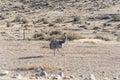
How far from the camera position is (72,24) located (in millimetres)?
50406

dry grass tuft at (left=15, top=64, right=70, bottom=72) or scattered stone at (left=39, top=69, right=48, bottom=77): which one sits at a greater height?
scattered stone at (left=39, top=69, right=48, bottom=77)

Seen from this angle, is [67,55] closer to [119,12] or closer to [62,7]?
[119,12]

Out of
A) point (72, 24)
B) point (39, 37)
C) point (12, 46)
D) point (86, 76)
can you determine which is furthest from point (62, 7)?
point (86, 76)

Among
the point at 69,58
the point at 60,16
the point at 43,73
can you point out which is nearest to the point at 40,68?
the point at 43,73

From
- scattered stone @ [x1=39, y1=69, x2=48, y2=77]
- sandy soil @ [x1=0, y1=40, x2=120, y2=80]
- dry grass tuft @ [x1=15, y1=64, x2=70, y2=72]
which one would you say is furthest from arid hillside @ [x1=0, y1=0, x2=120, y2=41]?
scattered stone @ [x1=39, y1=69, x2=48, y2=77]

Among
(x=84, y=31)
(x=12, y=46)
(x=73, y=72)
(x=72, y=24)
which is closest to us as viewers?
(x=73, y=72)

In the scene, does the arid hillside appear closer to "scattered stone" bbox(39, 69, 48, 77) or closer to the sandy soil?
the sandy soil

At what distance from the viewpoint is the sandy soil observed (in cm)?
1980

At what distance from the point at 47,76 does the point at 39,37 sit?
16.2 metres

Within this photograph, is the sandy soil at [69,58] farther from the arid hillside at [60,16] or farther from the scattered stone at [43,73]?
the arid hillside at [60,16]

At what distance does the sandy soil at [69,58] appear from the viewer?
19797mm

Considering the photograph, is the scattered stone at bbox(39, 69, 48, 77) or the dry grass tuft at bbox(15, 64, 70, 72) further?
the dry grass tuft at bbox(15, 64, 70, 72)

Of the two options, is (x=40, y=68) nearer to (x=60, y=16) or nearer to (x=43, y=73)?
(x=43, y=73)

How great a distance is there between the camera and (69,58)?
76.7 ft
